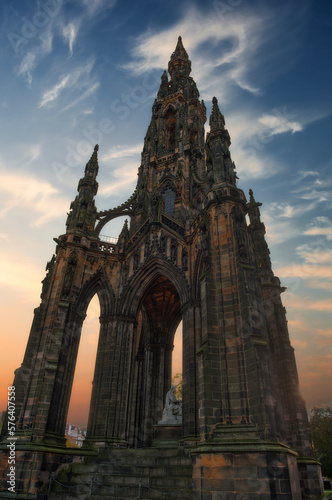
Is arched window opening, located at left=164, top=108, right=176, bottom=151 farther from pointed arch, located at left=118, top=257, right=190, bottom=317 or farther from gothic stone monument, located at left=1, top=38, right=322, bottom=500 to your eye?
pointed arch, located at left=118, top=257, right=190, bottom=317

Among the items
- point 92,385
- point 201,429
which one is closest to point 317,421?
point 92,385

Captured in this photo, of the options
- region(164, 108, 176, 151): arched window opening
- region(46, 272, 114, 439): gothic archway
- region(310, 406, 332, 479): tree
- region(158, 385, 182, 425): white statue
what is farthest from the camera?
region(310, 406, 332, 479): tree

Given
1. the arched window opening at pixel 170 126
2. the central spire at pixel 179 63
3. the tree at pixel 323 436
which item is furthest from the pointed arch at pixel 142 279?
the tree at pixel 323 436

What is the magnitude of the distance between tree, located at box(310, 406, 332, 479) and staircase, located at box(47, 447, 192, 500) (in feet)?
90.9

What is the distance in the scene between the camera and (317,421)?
3872 centimetres

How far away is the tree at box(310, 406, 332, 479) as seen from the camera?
3316 centimetres

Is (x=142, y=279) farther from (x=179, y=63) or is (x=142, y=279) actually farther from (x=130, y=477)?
(x=179, y=63)

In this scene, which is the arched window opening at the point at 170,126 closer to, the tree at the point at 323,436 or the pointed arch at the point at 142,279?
the pointed arch at the point at 142,279

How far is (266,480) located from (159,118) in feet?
100

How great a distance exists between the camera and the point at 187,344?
15148 millimetres

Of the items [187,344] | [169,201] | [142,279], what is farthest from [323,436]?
[142,279]

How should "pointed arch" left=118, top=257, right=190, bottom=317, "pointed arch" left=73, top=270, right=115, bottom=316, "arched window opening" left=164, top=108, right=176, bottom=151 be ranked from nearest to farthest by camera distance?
1. "pointed arch" left=73, top=270, right=115, bottom=316
2. "pointed arch" left=118, top=257, right=190, bottom=317
3. "arched window opening" left=164, top=108, right=176, bottom=151

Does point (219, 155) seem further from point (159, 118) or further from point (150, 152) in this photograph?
point (159, 118)

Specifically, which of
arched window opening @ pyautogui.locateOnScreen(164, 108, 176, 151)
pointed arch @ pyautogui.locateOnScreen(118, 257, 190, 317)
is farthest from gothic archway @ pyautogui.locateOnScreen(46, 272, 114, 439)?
arched window opening @ pyautogui.locateOnScreen(164, 108, 176, 151)
